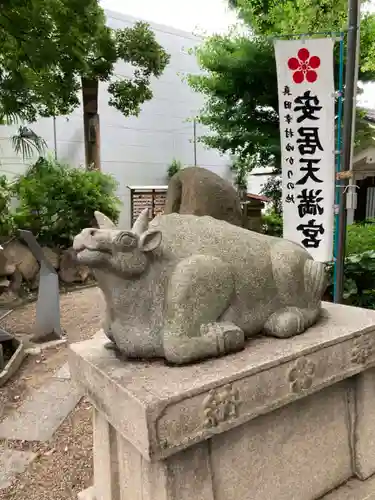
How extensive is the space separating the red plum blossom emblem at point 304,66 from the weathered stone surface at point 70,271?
5153 millimetres

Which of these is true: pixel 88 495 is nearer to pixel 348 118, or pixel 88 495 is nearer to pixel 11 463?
pixel 11 463

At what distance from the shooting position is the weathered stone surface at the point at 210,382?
1.34 meters

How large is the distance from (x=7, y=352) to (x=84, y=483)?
7.65 ft

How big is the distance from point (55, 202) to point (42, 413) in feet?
16.2

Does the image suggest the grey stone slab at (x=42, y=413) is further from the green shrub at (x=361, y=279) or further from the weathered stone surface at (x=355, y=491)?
the green shrub at (x=361, y=279)

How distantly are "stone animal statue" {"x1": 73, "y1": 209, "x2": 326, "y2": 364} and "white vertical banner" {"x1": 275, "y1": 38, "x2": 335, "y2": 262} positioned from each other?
1.60 meters

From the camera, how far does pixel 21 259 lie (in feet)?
21.9

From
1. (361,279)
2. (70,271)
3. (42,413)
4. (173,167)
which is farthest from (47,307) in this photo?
(173,167)

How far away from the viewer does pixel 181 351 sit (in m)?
1.50

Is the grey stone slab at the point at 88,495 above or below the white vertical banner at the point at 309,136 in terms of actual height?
below

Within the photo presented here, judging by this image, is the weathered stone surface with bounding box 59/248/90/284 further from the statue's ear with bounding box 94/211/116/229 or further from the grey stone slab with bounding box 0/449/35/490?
the statue's ear with bounding box 94/211/116/229

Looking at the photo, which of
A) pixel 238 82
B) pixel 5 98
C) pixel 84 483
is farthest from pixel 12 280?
pixel 238 82

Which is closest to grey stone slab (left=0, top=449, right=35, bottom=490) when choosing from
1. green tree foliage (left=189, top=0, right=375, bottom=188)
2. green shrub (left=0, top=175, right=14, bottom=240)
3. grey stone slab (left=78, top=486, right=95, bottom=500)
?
grey stone slab (left=78, top=486, right=95, bottom=500)

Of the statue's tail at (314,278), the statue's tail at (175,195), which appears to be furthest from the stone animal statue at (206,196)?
the statue's tail at (314,278)
